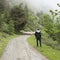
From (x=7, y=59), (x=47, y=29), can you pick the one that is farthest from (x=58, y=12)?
(x=47, y=29)

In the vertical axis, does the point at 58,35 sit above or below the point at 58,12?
below

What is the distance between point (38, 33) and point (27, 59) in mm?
9716

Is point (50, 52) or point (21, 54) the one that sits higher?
point (21, 54)

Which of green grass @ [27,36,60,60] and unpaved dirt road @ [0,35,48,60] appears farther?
green grass @ [27,36,60,60]

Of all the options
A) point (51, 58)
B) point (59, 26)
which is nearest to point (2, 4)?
point (59, 26)

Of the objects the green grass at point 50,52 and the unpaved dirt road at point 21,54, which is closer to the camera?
the unpaved dirt road at point 21,54

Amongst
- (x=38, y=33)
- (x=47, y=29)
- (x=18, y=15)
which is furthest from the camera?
(x=18, y=15)

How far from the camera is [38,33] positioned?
29812mm

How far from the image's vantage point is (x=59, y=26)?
45281 mm

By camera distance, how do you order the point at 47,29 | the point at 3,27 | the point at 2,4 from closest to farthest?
the point at 47,29, the point at 3,27, the point at 2,4

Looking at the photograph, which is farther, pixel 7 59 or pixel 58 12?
pixel 58 12

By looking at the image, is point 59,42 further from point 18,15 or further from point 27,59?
point 18,15

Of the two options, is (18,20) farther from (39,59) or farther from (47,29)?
(39,59)

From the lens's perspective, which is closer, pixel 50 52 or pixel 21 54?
pixel 21 54
